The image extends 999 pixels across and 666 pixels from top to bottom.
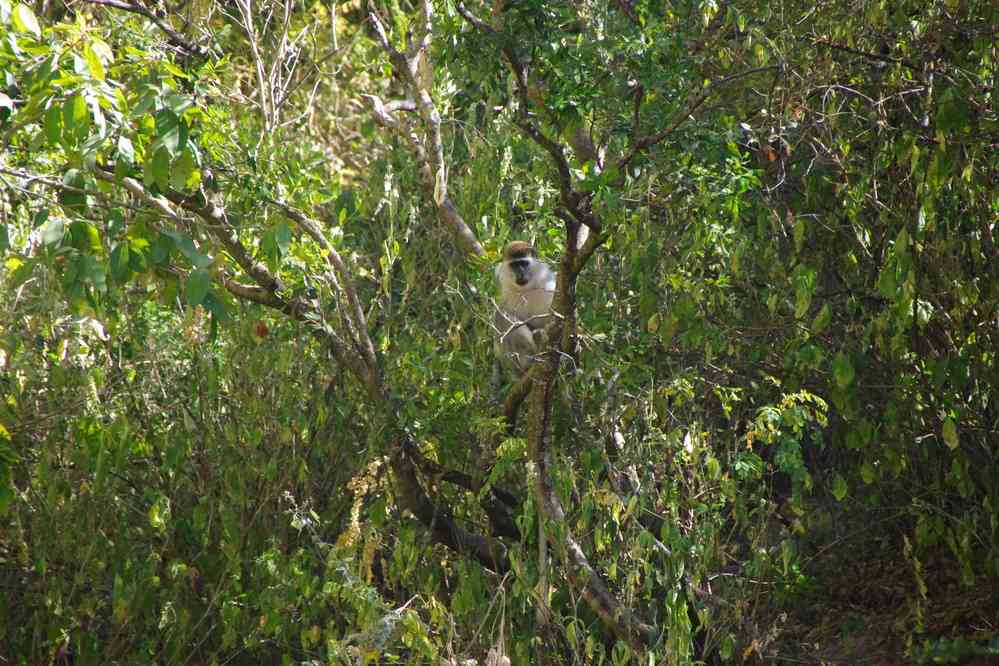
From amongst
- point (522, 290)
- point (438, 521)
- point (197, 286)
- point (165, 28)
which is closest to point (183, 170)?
point (197, 286)

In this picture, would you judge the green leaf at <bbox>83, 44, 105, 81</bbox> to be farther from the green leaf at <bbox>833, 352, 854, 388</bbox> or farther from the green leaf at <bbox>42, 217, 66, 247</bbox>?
the green leaf at <bbox>833, 352, 854, 388</bbox>

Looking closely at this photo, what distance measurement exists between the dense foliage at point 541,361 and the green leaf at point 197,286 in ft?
0.58

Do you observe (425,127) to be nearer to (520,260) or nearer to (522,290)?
(520,260)

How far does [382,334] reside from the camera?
207 inches

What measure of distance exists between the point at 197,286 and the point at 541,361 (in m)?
1.42

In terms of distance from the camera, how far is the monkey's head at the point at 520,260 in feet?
21.6

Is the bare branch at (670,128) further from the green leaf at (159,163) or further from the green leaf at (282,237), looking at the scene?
the green leaf at (159,163)

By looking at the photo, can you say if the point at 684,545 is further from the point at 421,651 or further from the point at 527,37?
the point at 527,37

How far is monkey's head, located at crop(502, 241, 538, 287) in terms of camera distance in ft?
21.6

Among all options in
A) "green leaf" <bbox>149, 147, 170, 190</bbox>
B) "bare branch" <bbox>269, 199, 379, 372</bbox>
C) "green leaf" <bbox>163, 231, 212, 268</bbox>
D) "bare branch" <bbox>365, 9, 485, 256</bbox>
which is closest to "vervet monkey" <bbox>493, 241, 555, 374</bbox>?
"bare branch" <bbox>365, 9, 485, 256</bbox>

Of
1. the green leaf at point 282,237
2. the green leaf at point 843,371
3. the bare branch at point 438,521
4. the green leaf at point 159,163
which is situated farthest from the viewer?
the bare branch at point 438,521

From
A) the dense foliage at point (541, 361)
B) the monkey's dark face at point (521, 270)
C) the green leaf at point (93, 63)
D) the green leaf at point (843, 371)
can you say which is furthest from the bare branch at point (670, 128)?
the monkey's dark face at point (521, 270)

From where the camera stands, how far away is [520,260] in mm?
6688

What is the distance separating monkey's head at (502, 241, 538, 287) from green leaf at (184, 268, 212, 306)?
3130mm
